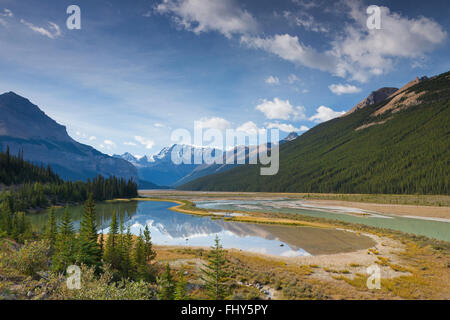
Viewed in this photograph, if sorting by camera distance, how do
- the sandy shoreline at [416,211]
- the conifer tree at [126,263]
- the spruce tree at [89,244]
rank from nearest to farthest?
the spruce tree at [89,244], the conifer tree at [126,263], the sandy shoreline at [416,211]

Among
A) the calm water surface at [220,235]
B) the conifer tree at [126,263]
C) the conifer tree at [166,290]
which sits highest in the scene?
the conifer tree at [166,290]

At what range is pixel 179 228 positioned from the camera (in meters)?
56.7

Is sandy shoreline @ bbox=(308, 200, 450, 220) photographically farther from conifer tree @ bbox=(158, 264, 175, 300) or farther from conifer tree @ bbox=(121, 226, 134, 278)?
conifer tree @ bbox=(121, 226, 134, 278)

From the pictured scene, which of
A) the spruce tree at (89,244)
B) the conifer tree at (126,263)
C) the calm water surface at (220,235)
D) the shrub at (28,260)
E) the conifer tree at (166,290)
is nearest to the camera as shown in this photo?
the conifer tree at (166,290)

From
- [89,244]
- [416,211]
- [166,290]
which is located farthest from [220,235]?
[416,211]

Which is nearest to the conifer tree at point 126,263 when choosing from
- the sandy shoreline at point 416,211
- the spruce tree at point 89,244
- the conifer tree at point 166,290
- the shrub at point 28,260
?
the spruce tree at point 89,244

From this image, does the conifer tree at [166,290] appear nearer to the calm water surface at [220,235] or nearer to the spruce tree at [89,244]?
the spruce tree at [89,244]

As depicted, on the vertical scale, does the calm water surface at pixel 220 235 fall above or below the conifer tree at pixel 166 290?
below

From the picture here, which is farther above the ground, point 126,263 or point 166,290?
point 166,290

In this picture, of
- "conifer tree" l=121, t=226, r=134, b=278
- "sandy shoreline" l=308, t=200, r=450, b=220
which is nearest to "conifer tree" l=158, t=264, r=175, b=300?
"conifer tree" l=121, t=226, r=134, b=278

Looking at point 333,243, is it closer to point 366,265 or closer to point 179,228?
point 366,265

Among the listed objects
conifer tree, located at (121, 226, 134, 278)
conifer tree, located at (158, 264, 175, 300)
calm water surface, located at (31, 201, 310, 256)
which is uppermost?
conifer tree, located at (158, 264, 175, 300)

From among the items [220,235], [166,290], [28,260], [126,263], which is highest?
[28,260]

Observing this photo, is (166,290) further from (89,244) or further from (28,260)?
(28,260)
